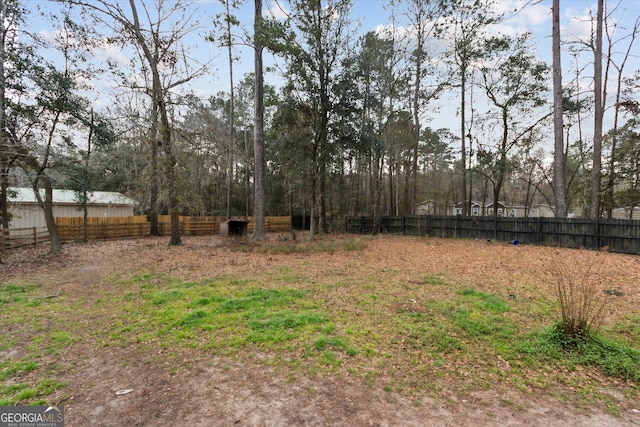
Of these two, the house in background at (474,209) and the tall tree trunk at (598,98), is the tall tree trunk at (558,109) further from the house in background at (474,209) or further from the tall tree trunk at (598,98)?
the house in background at (474,209)

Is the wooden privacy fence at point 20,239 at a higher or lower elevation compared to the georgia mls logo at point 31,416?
higher

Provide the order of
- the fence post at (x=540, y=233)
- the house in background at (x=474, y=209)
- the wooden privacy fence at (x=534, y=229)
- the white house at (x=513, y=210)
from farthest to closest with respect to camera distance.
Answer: the white house at (x=513, y=210), the house in background at (x=474, y=209), the fence post at (x=540, y=233), the wooden privacy fence at (x=534, y=229)

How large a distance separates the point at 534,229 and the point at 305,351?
1232 centimetres

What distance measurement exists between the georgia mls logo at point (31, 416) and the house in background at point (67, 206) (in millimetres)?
14012

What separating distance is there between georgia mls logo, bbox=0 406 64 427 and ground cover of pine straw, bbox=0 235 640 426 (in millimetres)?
81

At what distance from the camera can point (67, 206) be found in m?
17.1

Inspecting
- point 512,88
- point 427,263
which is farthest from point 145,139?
point 512,88

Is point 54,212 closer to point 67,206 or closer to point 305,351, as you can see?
point 67,206

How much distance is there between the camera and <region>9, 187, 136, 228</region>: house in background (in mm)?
14875

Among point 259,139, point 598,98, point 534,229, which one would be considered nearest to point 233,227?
point 259,139

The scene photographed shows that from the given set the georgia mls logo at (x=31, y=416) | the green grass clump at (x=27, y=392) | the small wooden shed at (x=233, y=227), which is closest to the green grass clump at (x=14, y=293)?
the green grass clump at (x=27, y=392)

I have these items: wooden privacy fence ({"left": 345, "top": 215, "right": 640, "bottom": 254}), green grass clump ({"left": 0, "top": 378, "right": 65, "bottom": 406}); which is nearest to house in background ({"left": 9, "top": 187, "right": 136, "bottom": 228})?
green grass clump ({"left": 0, "top": 378, "right": 65, "bottom": 406})

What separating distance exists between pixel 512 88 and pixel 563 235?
8004 mm

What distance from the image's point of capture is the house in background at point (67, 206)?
14875mm
